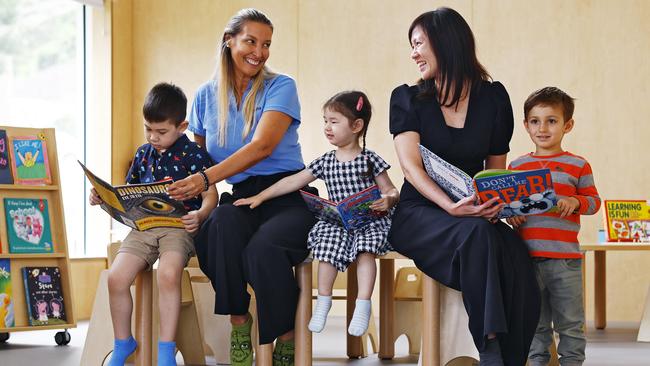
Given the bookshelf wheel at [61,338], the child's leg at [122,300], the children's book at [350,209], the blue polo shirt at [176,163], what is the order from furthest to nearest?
the bookshelf wheel at [61,338], the blue polo shirt at [176,163], the child's leg at [122,300], the children's book at [350,209]

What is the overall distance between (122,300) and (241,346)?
1.37 feet

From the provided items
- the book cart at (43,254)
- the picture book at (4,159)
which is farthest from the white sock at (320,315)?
the picture book at (4,159)

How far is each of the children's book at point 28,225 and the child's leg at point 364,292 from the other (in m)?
2.30

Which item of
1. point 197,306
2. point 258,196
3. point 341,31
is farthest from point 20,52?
point 258,196

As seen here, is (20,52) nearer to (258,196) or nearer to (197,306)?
(197,306)

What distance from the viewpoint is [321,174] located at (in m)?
3.00

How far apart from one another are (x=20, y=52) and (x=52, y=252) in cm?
201

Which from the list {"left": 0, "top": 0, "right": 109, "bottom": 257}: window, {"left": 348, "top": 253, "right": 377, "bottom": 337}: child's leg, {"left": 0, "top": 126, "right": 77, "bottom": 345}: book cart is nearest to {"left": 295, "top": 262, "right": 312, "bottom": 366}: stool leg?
{"left": 348, "top": 253, "right": 377, "bottom": 337}: child's leg

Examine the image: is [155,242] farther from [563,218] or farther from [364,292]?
[563,218]

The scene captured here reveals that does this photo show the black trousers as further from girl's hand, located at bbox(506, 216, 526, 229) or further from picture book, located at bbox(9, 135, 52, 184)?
picture book, located at bbox(9, 135, 52, 184)

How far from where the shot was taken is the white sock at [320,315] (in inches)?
105

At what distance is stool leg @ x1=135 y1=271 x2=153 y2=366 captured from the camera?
2.88 meters

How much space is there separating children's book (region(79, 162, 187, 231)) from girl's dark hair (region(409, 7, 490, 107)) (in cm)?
88

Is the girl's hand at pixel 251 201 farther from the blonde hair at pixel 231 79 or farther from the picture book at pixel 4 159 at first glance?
the picture book at pixel 4 159
